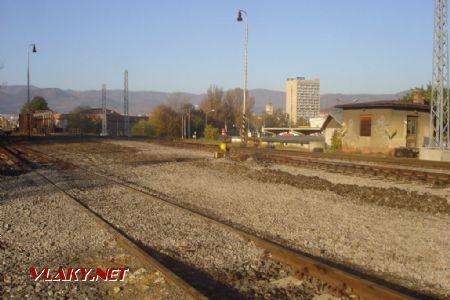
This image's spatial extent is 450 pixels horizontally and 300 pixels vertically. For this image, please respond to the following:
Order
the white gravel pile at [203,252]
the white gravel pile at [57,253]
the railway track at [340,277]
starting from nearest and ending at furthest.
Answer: the railway track at [340,277] < the white gravel pile at [57,253] < the white gravel pile at [203,252]

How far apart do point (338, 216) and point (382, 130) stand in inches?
1047

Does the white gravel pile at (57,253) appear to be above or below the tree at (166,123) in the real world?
below

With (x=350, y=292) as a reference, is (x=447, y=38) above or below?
above

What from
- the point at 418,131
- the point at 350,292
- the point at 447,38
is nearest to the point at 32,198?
the point at 350,292

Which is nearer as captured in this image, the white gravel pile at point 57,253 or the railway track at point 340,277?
the railway track at point 340,277

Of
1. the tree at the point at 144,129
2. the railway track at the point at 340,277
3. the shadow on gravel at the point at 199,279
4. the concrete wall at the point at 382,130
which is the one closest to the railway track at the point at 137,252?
the shadow on gravel at the point at 199,279

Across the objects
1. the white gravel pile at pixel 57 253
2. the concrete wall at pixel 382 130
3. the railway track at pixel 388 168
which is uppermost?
the concrete wall at pixel 382 130

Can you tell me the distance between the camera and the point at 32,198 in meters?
12.2

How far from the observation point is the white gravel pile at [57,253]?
17.5 feet

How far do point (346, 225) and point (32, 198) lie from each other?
8.43m

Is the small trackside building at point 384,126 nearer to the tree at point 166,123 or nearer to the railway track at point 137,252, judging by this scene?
the railway track at point 137,252

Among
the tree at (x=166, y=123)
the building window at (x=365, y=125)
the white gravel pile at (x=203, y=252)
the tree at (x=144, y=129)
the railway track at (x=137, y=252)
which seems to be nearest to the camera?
the railway track at (x=137, y=252)

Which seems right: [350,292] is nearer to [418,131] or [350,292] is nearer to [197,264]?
[197,264]

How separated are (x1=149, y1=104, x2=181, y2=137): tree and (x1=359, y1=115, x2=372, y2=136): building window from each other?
58.8 meters
